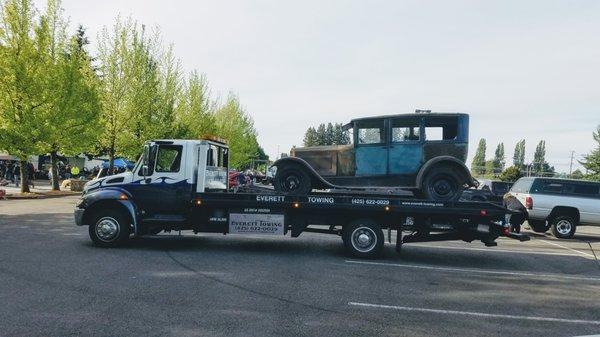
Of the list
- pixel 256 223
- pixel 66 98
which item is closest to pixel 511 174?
pixel 66 98

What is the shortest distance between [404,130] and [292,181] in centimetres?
289

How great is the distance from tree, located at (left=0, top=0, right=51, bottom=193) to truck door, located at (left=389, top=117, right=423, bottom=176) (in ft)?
60.7

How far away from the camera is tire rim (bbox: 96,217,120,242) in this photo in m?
9.74

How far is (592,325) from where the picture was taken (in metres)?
5.76

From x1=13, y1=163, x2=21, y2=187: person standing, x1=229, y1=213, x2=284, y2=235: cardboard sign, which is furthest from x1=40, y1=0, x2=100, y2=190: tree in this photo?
x1=229, y1=213, x2=284, y2=235: cardboard sign

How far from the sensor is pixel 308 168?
→ 10.1 m

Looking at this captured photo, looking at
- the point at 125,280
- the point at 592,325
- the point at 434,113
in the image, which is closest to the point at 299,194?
the point at 434,113

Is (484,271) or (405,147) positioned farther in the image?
(405,147)

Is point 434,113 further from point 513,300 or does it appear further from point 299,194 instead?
point 513,300

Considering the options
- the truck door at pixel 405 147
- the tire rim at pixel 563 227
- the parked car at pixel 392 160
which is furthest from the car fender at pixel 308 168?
the tire rim at pixel 563 227

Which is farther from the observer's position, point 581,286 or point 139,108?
point 139,108

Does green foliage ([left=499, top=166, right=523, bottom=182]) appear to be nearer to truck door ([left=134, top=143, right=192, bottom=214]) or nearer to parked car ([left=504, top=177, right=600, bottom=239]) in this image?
parked car ([left=504, top=177, right=600, bottom=239])

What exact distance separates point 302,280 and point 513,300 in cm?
344

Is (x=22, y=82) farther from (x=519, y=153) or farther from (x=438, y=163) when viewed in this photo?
(x=519, y=153)
